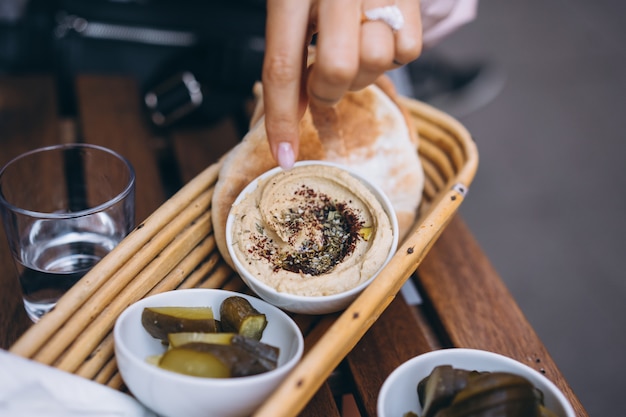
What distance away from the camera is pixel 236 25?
6.46 feet

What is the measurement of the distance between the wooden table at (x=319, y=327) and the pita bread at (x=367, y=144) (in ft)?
0.57

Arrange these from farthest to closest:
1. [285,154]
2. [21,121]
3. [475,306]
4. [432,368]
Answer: [21,121] → [475,306] → [285,154] → [432,368]

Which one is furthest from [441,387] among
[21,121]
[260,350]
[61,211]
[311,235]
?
[21,121]

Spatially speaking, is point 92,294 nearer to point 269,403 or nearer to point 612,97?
point 269,403

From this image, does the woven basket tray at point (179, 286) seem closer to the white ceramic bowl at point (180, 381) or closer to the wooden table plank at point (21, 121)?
the white ceramic bowl at point (180, 381)

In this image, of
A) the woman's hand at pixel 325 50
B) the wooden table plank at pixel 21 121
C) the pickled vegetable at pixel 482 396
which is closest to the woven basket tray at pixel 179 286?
the pickled vegetable at pixel 482 396

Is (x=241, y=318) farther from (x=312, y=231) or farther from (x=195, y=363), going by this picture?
(x=312, y=231)

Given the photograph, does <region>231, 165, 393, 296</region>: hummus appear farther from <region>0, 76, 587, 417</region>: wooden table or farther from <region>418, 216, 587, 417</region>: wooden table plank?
<region>418, 216, 587, 417</region>: wooden table plank

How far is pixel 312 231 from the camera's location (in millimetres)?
1100

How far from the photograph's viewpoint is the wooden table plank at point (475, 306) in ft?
3.79

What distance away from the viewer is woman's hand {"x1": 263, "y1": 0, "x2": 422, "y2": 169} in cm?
93

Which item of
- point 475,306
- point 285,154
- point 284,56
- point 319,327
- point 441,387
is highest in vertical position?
point 284,56

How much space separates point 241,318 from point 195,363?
0.12 metres

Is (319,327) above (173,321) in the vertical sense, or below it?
below
